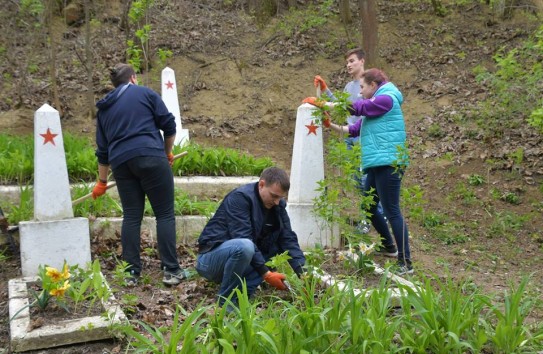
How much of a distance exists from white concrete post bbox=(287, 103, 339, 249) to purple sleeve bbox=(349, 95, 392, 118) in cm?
72

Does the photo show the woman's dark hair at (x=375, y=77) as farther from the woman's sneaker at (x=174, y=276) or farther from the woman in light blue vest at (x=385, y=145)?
the woman's sneaker at (x=174, y=276)

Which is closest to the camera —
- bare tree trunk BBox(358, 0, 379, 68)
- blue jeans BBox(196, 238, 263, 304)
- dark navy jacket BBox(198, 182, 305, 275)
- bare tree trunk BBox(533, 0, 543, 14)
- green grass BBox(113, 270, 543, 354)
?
green grass BBox(113, 270, 543, 354)

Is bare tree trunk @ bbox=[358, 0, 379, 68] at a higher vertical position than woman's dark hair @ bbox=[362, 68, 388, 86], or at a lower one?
higher

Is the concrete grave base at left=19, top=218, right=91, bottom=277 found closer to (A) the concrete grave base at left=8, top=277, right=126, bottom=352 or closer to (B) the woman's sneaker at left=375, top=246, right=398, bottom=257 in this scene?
(A) the concrete grave base at left=8, top=277, right=126, bottom=352

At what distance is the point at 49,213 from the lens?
5.02 metres

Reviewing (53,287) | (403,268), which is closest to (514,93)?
(403,268)

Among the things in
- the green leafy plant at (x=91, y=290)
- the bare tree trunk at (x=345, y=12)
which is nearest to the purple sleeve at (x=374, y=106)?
the green leafy plant at (x=91, y=290)

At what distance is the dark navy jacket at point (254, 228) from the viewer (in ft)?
14.2

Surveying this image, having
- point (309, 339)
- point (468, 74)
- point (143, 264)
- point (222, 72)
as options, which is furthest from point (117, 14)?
point (309, 339)

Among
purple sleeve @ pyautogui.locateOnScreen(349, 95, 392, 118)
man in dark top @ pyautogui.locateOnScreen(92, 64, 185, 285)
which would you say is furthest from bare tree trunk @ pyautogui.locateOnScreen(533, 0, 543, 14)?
man in dark top @ pyautogui.locateOnScreen(92, 64, 185, 285)

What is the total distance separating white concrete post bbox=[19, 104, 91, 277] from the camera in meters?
4.94

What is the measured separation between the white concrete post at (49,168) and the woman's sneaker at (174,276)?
3.30 ft

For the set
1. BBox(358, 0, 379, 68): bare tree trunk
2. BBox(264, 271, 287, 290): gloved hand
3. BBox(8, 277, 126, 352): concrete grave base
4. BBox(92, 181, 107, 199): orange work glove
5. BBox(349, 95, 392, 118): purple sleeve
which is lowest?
BBox(8, 277, 126, 352): concrete grave base

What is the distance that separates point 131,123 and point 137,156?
0.26m
